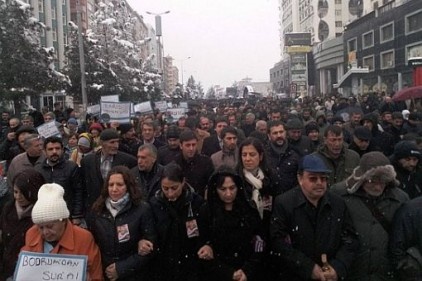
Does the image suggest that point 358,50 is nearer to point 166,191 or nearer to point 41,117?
point 41,117

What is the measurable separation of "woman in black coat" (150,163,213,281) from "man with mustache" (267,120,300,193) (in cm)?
175

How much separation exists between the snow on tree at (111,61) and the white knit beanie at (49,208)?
25.6 metres

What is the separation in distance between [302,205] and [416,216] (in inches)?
36.4

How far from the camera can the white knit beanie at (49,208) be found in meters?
3.88

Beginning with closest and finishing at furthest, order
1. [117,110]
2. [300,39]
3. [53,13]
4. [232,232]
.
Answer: [232,232]
[117,110]
[53,13]
[300,39]

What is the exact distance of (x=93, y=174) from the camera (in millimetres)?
6715

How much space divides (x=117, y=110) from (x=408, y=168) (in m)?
8.69

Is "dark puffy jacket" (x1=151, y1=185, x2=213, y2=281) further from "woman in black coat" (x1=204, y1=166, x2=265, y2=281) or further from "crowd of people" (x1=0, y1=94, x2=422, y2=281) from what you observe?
"woman in black coat" (x1=204, y1=166, x2=265, y2=281)

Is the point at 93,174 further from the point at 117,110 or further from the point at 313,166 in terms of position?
the point at 117,110

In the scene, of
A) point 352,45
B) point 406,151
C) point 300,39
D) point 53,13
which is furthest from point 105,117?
point 300,39

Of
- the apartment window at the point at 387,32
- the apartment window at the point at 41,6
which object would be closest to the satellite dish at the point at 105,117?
the apartment window at the point at 387,32

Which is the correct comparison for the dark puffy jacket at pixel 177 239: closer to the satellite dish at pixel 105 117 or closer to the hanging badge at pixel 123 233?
the hanging badge at pixel 123 233

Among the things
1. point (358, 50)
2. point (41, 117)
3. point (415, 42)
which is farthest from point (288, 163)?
point (358, 50)

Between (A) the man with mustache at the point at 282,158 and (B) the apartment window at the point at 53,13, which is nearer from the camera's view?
(A) the man with mustache at the point at 282,158
